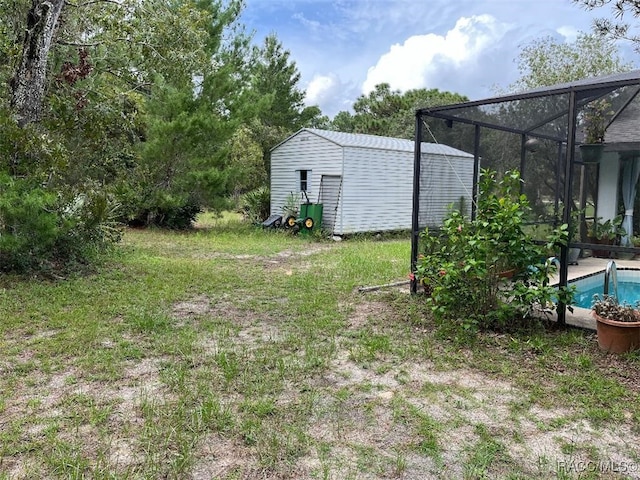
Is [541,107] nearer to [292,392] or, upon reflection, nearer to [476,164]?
[476,164]

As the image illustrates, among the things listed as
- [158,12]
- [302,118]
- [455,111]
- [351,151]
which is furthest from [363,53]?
[302,118]

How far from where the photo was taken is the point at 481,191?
13.7 ft

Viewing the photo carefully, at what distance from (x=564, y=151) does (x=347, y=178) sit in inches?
291

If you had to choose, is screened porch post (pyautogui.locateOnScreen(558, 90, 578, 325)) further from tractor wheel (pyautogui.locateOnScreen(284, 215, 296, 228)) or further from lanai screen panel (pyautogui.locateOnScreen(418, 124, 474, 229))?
tractor wheel (pyautogui.locateOnScreen(284, 215, 296, 228))

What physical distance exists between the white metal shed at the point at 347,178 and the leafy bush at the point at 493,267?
297 inches

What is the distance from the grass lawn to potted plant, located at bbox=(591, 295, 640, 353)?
0.11 meters

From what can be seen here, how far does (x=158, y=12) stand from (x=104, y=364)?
19.6 feet

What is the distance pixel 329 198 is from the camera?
11961 mm

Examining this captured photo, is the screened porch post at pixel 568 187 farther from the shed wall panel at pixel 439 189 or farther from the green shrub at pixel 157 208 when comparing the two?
the green shrub at pixel 157 208

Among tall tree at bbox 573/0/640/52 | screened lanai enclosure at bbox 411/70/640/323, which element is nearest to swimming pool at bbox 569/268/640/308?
screened lanai enclosure at bbox 411/70/640/323

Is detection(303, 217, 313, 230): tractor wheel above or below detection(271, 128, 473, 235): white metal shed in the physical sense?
below

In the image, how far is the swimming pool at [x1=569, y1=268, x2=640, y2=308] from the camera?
16.9 ft

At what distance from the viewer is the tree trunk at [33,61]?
5598 mm

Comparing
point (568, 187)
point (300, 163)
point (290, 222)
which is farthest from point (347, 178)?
point (568, 187)
